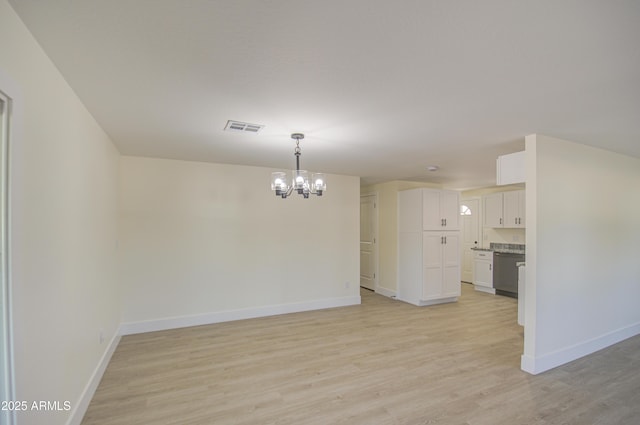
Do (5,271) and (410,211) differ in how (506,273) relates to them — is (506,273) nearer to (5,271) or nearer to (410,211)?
(410,211)

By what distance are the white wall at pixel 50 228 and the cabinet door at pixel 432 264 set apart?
15.9ft

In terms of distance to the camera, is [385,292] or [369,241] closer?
[385,292]

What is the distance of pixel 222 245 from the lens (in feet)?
15.1

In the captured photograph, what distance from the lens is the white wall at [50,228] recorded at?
1.38m

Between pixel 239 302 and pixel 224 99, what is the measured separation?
3387mm

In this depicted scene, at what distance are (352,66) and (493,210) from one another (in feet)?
21.0

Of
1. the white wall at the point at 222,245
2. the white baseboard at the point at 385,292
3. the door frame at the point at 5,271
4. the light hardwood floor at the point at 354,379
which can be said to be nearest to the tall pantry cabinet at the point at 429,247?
the white baseboard at the point at 385,292

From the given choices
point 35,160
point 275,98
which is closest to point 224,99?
point 275,98

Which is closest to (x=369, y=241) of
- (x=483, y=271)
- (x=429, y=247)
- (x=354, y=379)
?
(x=429, y=247)

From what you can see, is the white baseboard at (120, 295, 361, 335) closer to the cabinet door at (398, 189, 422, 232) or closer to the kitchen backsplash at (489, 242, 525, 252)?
the cabinet door at (398, 189, 422, 232)

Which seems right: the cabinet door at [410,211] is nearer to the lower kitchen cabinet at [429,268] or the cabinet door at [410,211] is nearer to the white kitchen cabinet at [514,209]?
the lower kitchen cabinet at [429,268]

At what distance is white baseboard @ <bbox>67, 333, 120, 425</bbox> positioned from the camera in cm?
213

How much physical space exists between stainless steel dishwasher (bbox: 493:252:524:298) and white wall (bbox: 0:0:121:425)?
268 inches

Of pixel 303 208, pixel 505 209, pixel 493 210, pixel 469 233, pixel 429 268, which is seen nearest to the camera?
pixel 303 208
